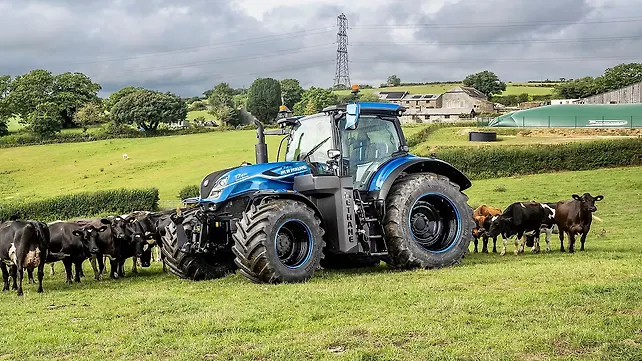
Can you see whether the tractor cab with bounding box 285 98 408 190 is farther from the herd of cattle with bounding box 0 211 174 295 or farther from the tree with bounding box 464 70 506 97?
the tree with bounding box 464 70 506 97

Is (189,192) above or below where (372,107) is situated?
below

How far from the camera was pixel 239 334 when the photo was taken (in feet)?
25.0

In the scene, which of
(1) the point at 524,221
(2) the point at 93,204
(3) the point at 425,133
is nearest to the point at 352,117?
(1) the point at 524,221

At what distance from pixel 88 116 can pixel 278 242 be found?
81.2 metres

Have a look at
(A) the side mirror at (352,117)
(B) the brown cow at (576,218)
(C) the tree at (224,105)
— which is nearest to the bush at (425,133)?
(C) the tree at (224,105)

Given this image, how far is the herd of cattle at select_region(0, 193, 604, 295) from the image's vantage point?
42.5 ft

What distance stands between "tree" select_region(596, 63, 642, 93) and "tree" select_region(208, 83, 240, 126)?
54.6m

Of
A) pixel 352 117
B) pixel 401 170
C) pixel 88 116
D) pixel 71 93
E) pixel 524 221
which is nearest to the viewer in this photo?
pixel 352 117

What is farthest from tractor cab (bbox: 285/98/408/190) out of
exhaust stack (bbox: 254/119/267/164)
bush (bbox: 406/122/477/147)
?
bush (bbox: 406/122/477/147)

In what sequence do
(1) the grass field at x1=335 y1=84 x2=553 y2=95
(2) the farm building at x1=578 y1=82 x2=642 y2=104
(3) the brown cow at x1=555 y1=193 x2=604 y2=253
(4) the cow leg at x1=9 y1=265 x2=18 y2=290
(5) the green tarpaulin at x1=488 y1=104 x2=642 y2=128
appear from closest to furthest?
(4) the cow leg at x1=9 y1=265 x2=18 y2=290 → (3) the brown cow at x1=555 y1=193 x2=604 y2=253 → (5) the green tarpaulin at x1=488 y1=104 x2=642 y2=128 → (2) the farm building at x1=578 y1=82 x2=642 y2=104 → (1) the grass field at x1=335 y1=84 x2=553 y2=95

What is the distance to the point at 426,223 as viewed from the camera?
42.8 ft

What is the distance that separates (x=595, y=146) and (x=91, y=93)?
77714mm

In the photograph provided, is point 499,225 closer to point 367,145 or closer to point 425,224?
point 425,224

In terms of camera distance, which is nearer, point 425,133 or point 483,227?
point 483,227
